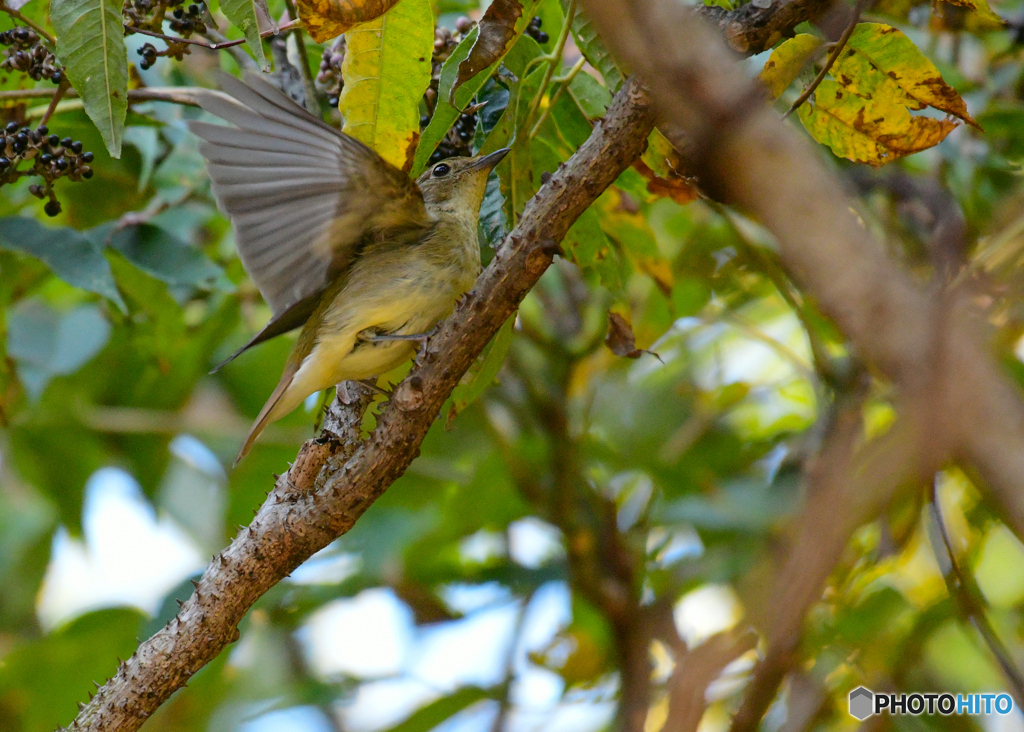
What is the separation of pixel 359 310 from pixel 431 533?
4.16 feet

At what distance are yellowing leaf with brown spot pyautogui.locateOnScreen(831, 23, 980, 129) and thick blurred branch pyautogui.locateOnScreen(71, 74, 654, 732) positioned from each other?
730mm

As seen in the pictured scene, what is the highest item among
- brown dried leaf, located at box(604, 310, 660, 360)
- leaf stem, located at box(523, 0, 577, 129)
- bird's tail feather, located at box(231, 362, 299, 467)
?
leaf stem, located at box(523, 0, 577, 129)

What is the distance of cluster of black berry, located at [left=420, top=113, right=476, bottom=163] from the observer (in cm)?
317

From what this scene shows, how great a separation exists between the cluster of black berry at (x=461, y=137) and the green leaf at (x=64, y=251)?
1149mm

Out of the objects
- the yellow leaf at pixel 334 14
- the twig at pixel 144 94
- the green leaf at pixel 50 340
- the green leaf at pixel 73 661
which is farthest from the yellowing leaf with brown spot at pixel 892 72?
the green leaf at pixel 50 340

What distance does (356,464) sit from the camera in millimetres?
2350

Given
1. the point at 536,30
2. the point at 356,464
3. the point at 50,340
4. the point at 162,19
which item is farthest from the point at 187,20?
the point at 50,340

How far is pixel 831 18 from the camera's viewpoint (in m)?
2.21

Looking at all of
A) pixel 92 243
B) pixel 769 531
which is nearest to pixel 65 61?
pixel 92 243

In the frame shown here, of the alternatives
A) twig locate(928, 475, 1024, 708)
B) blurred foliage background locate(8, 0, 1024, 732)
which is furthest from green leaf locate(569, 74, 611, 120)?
twig locate(928, 475, 1024, 708)

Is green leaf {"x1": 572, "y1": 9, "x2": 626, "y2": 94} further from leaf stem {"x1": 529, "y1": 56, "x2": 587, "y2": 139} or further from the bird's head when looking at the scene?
the bird's head

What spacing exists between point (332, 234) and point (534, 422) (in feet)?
5.90

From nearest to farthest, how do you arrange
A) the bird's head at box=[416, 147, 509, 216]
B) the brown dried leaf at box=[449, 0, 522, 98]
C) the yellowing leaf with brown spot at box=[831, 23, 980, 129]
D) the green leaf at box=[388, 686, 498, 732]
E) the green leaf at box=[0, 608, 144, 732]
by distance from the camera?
the brown dried leaf at box=[449, 0, 522, 98] < the yellowing leaf with brown spot at box=[831, 23, 980, 129] < the green leaf at box=[388, 686, 498, 732] < the bird's head at box=[416, 147, 509, 216] < the green leaf at box=[0, 608, 144, 732]

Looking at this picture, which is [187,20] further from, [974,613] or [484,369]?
[974,613]
